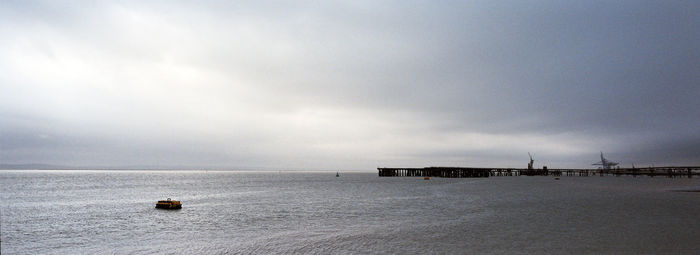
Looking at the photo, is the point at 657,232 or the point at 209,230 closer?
the point at 657,232

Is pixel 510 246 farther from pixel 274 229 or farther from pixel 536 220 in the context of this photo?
pixel 274 229

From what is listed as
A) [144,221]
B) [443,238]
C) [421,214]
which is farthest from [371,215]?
[144,221]

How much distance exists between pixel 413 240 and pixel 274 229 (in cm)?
1036

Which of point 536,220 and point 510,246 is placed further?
point 536,220

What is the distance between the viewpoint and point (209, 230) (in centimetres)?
2680

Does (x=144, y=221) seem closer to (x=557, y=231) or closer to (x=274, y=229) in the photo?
(x=274, y=229)

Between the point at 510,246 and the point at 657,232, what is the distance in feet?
35.4

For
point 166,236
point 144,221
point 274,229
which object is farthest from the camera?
point 144,221

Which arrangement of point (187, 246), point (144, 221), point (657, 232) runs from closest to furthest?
point (187, 246)
point (657, 232)
point (144, 221)

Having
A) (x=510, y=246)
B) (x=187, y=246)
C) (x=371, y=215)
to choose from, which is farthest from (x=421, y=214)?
(x=187, y=246)

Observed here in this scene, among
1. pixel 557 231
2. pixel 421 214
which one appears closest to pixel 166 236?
pixel 421 214

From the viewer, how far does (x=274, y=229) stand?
26.5 metres

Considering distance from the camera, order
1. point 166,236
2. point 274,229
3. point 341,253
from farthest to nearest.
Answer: point 274,229 < point 166,236 < point 341,253

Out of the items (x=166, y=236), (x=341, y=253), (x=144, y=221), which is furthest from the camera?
(x=144, y=221)
